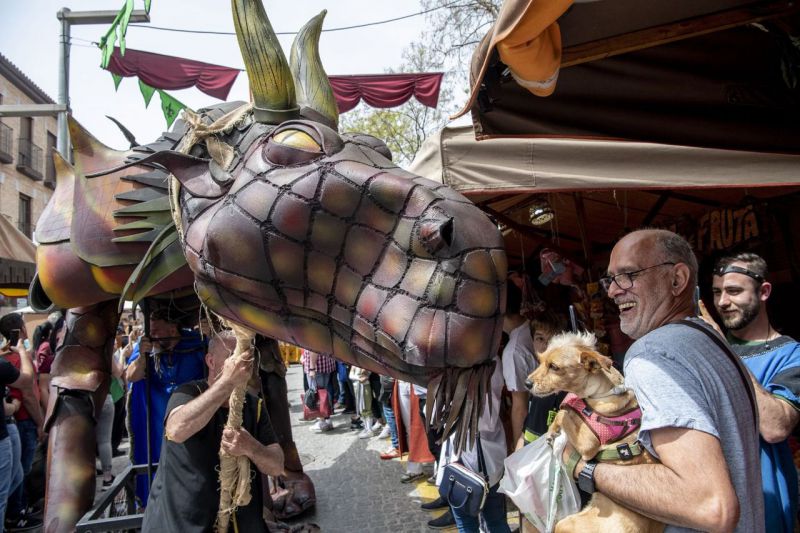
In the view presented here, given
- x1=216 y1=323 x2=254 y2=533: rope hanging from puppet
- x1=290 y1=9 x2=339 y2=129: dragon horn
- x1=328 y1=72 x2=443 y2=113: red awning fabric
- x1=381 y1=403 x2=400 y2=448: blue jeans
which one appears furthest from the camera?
x1=328 y1=72 x2=443 y2=113: red awning fabric

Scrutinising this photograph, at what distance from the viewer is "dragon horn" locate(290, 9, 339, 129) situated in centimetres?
197

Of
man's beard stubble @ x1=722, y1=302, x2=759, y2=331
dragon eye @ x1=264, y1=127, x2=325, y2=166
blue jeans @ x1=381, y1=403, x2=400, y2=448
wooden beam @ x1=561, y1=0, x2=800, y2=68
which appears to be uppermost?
wooden beam @ x1=561, y1=0, x2=800, y2=68

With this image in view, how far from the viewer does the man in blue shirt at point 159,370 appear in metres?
3.23

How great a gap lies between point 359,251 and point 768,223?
388cm

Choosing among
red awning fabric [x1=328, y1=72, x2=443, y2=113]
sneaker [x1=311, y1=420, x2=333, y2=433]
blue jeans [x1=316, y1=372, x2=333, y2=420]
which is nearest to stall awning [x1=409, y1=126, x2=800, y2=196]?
red awning fabric [x1=328, y1=72, x2=443, y2=113]

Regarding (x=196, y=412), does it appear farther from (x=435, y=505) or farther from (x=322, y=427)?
(x=322, y=427)

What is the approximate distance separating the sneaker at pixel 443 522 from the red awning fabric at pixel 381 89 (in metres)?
6.21

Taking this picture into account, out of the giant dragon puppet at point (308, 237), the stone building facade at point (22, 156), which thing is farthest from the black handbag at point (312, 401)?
the stone building facade at point (22, 156)

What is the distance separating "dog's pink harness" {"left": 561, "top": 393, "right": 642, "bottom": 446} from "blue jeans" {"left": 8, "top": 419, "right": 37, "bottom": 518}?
5.65 metres

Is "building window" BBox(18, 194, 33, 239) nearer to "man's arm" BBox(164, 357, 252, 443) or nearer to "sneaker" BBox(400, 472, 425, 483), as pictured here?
"sneaker" BBox(400, 472, 425, 483)

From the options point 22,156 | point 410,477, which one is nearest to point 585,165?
point 410,477

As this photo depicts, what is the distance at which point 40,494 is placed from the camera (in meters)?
5.62

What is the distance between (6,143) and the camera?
18.7m

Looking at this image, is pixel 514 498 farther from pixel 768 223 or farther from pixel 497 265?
pixel 768 223
